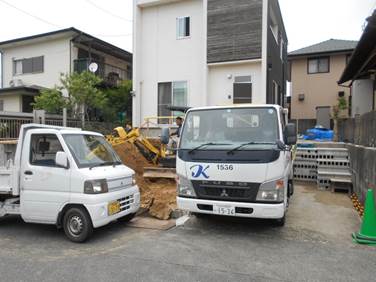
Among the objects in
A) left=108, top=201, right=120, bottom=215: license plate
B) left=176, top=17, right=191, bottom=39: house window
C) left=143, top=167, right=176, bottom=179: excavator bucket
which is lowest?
left=108, top=201, right=120, bottom=215: license plate

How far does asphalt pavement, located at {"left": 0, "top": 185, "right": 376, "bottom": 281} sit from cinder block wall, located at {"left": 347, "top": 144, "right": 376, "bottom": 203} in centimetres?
101

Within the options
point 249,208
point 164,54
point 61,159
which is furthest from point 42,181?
point 164,54

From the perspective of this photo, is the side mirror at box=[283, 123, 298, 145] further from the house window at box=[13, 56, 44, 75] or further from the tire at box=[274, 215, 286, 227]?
A: the house window at box=[13, 56, 44, 75]

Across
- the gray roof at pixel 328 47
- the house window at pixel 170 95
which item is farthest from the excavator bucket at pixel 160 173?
the gray roof at pixel 328 47

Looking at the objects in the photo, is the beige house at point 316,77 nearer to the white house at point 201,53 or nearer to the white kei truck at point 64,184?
the white house at point 201,53

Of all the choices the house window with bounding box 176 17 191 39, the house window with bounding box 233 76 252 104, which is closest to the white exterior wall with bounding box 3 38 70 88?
the house window with bounding box 176 17 191 39

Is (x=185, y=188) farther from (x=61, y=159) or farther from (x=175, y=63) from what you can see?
(x=175, y=63)

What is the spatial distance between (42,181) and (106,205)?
126 cm

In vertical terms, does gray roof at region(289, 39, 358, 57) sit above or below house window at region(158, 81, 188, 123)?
above

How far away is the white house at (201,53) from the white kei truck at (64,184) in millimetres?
8675

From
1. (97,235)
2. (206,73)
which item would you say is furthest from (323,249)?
(206,73)

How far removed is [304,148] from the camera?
37.3 feet

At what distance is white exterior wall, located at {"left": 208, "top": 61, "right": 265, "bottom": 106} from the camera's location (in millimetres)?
13516

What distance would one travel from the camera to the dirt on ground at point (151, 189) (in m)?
7.23
